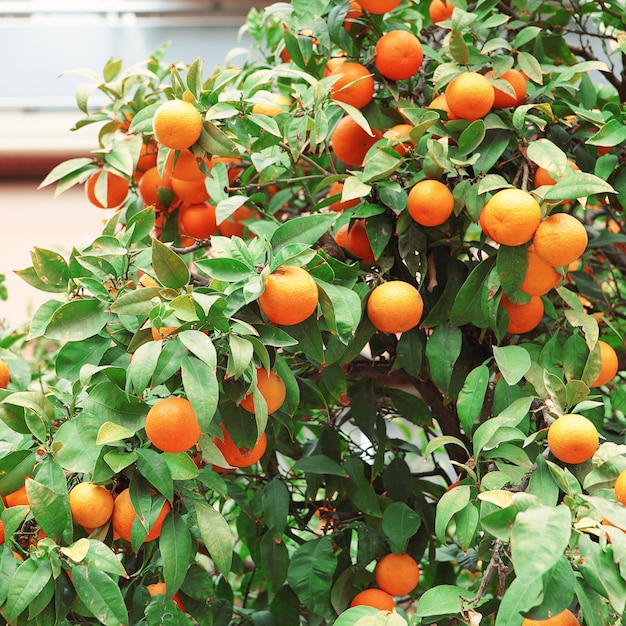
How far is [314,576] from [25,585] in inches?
16.8

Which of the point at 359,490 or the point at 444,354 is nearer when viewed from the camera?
the point at 444,354

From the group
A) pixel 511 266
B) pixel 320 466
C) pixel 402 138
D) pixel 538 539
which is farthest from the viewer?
pixel 320 466

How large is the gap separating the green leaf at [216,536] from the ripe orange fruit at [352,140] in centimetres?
52

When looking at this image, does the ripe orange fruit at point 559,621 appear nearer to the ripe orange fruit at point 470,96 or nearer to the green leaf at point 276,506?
the green leaf at point 276,506

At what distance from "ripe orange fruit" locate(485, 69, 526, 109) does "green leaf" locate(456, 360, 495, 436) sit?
13.7 inches

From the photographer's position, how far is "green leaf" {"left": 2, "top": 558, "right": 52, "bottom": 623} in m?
0.75

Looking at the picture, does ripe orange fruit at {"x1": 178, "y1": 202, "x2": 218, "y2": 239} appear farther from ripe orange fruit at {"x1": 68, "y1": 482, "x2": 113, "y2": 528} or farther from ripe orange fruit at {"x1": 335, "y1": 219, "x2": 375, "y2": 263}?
ripe orange fruit at {"x1": 68, "y1": 482, "x2": 113, "y2": 528}

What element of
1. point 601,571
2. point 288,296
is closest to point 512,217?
point 288,296

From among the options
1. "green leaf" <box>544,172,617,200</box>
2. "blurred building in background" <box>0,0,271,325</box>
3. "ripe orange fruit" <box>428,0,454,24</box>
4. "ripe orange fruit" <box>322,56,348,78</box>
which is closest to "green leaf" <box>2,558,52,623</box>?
"green leaf" <box>544,172,617,200</box>

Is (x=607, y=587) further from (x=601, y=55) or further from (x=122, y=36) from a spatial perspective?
(x=122, y=36)

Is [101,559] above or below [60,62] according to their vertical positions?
above

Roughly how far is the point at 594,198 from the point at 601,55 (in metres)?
1.49

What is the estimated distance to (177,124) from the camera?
923mm

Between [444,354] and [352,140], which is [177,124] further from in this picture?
[444,354]
